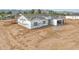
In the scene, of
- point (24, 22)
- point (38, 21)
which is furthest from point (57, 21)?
point (24, 22)

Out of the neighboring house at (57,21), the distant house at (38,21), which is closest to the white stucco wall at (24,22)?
the distant house at (38,21)

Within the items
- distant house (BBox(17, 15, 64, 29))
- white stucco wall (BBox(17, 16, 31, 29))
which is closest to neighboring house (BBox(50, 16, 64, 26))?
distant house (BBox(17, 15, 64, 29))

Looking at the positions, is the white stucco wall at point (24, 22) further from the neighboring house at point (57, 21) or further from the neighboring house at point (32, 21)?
the neighboring house at point (57, 21)

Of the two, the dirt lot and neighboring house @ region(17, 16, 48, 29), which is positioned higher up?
neighboring house @ region(17, 16, 48, 29)

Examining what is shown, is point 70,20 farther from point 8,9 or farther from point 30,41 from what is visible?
point 8,9

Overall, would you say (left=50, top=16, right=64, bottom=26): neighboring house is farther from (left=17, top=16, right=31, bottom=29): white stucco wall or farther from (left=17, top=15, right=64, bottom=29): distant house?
(left=17, top=16, right=31, bottom=29): white stucco wall
